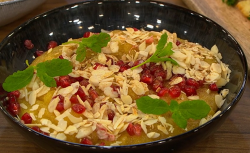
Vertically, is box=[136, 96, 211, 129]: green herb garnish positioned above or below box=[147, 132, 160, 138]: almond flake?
above

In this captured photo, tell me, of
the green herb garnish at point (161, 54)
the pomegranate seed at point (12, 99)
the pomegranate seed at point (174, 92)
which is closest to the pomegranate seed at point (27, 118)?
the pomegranate seed at point (12, 99)

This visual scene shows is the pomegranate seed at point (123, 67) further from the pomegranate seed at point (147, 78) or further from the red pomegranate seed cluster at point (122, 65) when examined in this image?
the pomegranate seed at point (147, 78)

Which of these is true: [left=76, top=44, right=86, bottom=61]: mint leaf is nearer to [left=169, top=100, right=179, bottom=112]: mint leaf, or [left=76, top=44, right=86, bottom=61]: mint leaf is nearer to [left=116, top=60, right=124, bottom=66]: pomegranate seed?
[left=116, top=60, right=124, bottom=66]: pomegranate seed

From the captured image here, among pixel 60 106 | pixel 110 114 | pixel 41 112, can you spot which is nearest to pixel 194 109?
pixel 110 114

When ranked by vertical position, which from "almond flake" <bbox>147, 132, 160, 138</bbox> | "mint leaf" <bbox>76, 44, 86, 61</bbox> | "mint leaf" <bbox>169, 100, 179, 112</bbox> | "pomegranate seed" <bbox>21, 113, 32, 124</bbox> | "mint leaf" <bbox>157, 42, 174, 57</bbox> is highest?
"mint leaf" <bbox>157, 42, 174, 57</bbox>

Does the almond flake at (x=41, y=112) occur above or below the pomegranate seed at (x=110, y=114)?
below

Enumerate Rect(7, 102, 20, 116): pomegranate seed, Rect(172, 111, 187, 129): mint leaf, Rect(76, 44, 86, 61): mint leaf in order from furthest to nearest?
1. Rect(76, 44, 86, 61): mint leaf
2. Rect(7, 102, 20, 116): pomegranate seed
3. Rect(172, 111, 187, 129): mint leaf

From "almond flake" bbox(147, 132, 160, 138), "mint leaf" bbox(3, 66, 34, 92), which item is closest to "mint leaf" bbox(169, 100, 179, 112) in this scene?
"almond flake" bbox(147, 132, 160, 138)

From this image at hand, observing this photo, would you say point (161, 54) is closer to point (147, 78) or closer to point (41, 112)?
point (147, 78)

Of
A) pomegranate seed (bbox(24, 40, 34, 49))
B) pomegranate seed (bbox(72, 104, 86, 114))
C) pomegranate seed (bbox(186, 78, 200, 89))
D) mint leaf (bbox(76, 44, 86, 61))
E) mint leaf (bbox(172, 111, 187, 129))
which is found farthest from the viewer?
pomegranate seed (bbox(24, 40, 34, 49))
